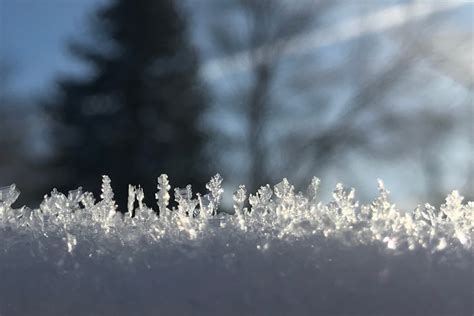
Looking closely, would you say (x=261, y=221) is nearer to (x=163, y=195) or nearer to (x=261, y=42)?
(x=163, y=195)

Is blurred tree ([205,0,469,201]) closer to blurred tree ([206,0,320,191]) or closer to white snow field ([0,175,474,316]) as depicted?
blurred tree ([206,0,320,191])

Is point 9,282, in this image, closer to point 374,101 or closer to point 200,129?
point 200,129

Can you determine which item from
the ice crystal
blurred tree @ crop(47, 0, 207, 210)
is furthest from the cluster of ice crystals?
blurred tree @ crop(47, 0, 207, 210)

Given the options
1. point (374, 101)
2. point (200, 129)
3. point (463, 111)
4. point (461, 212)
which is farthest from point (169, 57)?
point (461, 212)

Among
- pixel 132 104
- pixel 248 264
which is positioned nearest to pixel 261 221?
pixel 248 264

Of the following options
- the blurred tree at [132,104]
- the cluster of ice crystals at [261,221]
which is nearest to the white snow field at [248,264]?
the cluster of ice crystals at [261,221]

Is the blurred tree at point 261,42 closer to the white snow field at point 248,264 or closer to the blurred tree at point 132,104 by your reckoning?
the blurred tree at point 132,104
